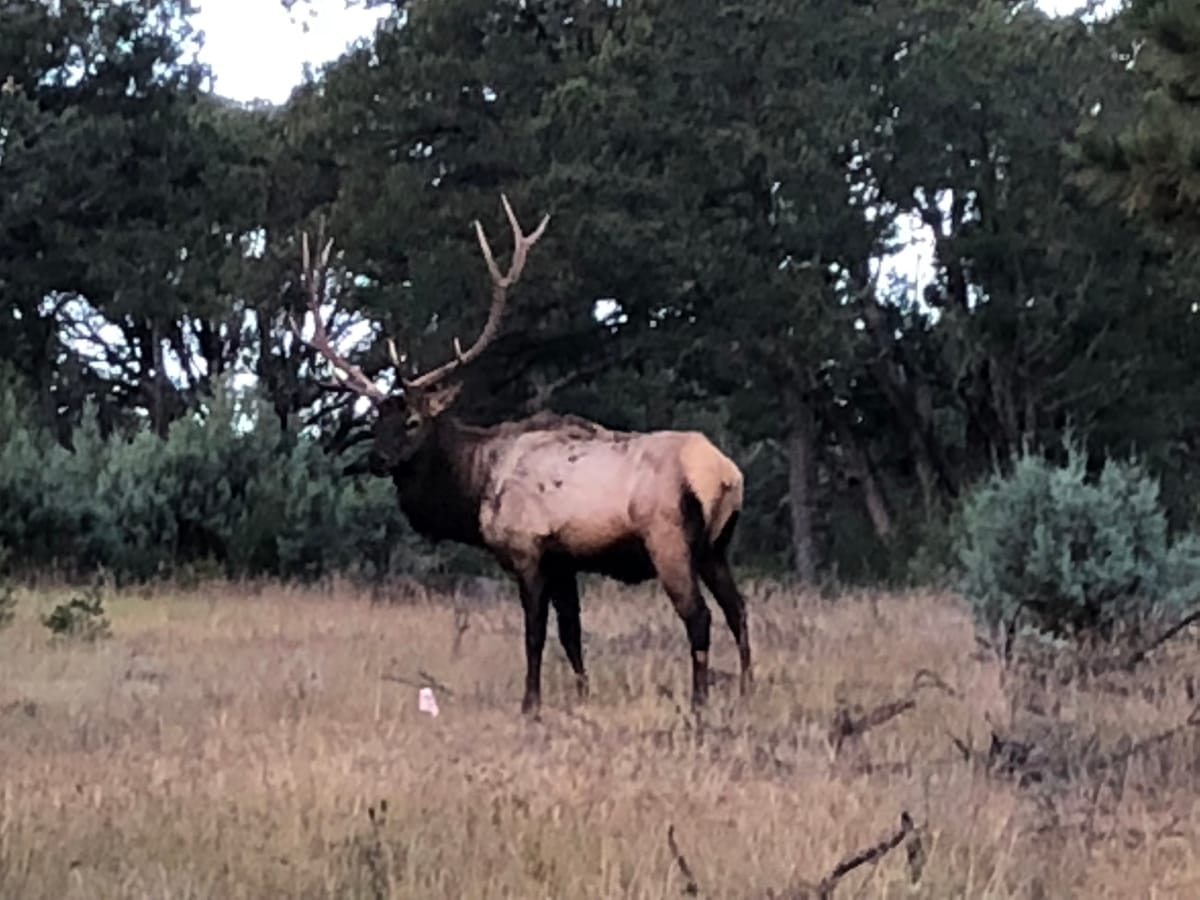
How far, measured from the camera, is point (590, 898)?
516 cm

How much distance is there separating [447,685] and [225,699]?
1.37 m

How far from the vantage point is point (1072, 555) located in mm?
12617

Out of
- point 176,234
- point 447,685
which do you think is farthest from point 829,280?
point 447,685

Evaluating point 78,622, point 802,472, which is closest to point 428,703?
point 78,622

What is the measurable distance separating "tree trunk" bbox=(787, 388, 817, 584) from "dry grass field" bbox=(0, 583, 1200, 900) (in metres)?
11.3

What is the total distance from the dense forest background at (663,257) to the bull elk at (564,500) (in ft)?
27.4

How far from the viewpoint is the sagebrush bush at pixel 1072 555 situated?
1237 cm

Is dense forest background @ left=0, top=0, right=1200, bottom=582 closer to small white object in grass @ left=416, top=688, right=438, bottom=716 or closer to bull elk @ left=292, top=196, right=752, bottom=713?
bull elk @ left=292, top=196, right=752, bottom=713

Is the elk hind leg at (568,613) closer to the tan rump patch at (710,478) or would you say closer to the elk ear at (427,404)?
the tan rump patch at (710,478)

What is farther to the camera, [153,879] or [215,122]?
[215,122]

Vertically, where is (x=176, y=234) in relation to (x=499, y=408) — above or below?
above

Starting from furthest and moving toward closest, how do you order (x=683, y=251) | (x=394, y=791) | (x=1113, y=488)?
(x=683, y=251), (x=1113, y=488), (x=394, y=791)

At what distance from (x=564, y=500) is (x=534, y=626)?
63 centimetres

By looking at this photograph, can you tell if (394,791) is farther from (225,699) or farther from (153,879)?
(225,699)
